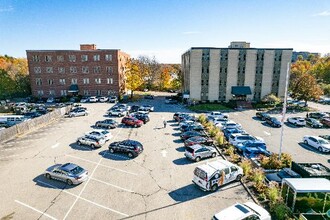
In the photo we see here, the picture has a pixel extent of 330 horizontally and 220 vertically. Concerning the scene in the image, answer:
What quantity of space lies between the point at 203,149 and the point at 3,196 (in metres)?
17.6

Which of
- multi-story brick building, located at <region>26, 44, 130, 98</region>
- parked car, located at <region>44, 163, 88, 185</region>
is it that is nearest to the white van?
parked car, located at <region>44, 163, 88, 185</region>

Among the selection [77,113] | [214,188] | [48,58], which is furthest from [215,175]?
[48,58]

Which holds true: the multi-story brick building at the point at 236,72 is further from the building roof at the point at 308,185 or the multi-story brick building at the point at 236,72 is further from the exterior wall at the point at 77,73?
the building roof at the point at 308,185

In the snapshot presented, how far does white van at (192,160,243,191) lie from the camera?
1778cm

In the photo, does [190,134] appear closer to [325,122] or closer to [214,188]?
[214,188]

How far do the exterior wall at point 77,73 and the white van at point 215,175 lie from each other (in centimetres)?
5159

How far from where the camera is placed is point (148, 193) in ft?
58.5

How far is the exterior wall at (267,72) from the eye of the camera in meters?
58.5

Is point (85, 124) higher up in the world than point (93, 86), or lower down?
lower down

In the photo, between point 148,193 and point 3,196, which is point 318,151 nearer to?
point 148,193

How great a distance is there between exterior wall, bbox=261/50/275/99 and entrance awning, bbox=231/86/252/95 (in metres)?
4.33

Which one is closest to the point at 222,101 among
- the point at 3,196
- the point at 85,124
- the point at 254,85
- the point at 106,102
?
the point at 254,85

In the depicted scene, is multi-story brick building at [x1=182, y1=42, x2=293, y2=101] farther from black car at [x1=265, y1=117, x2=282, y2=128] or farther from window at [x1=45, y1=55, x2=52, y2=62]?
window at [x1=45, y1=55, x2=52, y2=62]

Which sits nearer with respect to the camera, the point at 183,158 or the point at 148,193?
the point at 148,193
